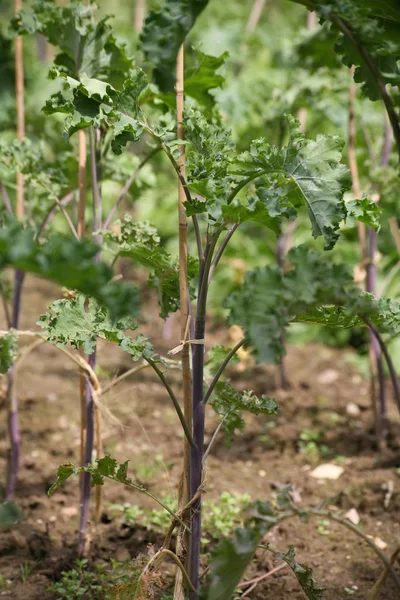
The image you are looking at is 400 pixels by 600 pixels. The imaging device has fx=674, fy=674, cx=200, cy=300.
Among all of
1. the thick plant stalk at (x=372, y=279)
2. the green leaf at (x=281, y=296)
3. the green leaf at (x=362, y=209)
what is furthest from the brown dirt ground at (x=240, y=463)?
the green leaf at (x=362, y=209)

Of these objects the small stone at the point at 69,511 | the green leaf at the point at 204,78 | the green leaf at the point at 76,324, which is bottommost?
the small stone at the point at 69,511

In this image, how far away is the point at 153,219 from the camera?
17.6 ft

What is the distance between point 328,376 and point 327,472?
3.91 feet

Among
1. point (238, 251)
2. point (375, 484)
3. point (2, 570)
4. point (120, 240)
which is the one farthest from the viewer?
point (238, 251)

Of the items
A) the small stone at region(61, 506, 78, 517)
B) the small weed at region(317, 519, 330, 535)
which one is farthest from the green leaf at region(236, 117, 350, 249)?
the small stone at region(61, 506, 78, 517)

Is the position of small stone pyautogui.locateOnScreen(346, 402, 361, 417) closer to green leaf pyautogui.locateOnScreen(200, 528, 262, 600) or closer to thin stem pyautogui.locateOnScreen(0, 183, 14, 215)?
thin stem pyautogui.locateOnScreen(0, 183, 14, 215)

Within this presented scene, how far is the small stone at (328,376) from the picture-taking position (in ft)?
12.5

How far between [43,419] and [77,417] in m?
0.16

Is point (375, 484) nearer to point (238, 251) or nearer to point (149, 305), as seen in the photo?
point (238, 251)

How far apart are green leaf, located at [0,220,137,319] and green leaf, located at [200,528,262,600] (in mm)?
525

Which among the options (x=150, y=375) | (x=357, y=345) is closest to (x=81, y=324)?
(x=150, y=375)

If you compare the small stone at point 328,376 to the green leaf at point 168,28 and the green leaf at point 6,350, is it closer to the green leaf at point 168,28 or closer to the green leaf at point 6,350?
the green leaf at point 6,350

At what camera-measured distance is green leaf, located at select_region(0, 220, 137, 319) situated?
3.77ft

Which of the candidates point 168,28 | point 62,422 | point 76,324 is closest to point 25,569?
point 76,324
